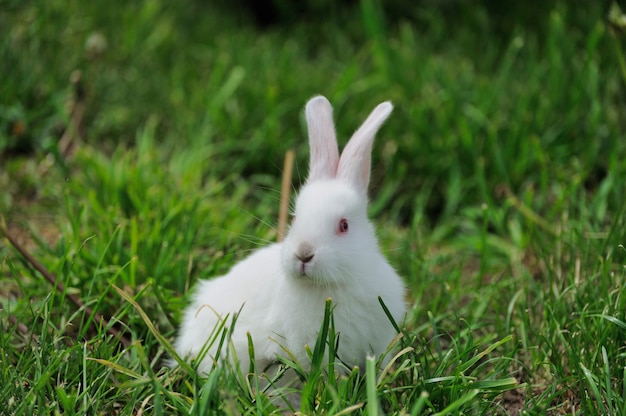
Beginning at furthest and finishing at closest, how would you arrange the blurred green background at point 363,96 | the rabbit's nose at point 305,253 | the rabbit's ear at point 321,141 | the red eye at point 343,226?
the blurred green background at point 363,96, the rabbit's ear at point 321,141, the red eye at point 343,226, the rabbit's nose at point 305,253

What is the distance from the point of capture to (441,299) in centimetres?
362

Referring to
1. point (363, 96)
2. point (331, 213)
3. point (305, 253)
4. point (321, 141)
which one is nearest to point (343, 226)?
point (331, 213)

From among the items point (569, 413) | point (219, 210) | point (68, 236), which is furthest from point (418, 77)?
point (569, 413)

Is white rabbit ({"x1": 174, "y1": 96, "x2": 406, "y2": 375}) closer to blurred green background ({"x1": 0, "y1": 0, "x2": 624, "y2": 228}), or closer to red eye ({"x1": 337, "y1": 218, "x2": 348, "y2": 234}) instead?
red eye ({"x1": 337, "y1": 218, "x2": 348, "y2": 234})

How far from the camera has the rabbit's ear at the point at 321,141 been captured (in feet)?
9.54

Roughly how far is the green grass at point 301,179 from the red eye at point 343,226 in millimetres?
332

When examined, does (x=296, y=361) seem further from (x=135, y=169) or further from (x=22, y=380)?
(x=135, y=169)

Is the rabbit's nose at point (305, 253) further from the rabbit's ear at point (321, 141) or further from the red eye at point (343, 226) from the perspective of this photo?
the rabbit's ear at point (321, 141)

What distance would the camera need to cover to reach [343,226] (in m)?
2.74

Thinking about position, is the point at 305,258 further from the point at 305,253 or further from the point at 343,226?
the point at 343,226

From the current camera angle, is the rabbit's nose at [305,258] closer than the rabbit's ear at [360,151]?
Yes

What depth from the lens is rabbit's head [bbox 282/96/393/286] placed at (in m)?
2.62

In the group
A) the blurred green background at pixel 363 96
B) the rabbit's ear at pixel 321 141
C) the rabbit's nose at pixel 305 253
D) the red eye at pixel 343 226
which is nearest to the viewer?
the rabbit's nose at pixel 305 253

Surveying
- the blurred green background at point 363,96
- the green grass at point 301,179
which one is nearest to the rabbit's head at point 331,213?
the green grass at point 301,179
